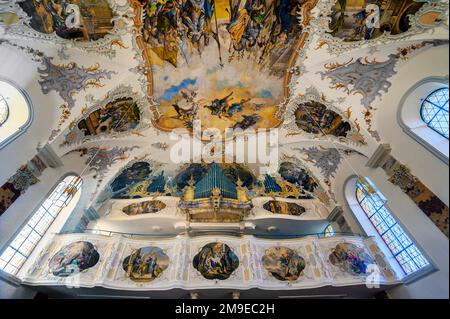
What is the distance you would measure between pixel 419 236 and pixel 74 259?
12675 mm

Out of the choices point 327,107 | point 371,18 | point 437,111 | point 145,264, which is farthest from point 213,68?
point 145,264

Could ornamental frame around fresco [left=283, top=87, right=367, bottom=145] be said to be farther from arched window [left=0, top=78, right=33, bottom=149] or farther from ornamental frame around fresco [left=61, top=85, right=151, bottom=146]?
arched window [left=0, top=78, right=33, bottom=149]

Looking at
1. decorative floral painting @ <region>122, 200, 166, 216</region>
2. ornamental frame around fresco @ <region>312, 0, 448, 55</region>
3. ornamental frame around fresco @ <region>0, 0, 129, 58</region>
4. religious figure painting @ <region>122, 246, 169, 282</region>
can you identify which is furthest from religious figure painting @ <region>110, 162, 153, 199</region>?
ornamental frame around fresco @ <region>312, 0, 448, 55</region>

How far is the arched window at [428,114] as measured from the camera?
8.11 metres

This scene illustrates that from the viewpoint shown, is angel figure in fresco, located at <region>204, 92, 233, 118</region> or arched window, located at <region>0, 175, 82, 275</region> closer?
arched window, located at <region>0, 175, 82, 275</region>

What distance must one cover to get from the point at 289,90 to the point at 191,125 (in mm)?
5450

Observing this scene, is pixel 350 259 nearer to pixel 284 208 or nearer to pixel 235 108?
pixel 284 208

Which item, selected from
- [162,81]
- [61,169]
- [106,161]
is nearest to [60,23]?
[162,81]

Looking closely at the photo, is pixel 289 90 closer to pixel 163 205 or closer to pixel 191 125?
pixel 191 125

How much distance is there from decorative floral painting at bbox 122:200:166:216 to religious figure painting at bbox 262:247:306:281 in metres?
6.64

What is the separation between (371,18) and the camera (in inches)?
330

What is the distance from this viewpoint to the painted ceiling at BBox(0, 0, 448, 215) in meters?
8.30

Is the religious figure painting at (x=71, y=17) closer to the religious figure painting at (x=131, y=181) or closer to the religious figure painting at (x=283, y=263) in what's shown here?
the religious figure painting at (x=131, y=181)

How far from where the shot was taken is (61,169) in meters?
11.3
